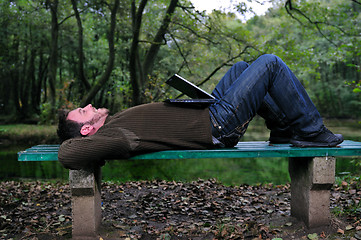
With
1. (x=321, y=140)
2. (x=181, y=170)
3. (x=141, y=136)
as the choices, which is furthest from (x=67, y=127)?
(x=181, y=170)

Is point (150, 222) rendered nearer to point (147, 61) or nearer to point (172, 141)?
point (172, 141)

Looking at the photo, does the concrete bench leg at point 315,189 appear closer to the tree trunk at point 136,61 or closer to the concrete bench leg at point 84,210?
the concrete bench leg at point 84,210

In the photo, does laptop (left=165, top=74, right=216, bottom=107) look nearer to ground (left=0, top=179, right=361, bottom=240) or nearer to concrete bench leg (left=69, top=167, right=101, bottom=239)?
concrete bench leg (left=69, top=167, right=101, bottom=239)

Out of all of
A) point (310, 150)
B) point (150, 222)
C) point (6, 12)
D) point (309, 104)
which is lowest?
point (150, 222)

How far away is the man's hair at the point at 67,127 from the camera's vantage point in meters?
3.05

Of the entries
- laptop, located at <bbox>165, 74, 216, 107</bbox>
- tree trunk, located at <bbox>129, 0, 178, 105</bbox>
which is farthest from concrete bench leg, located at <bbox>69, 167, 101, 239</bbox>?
tree trunk, located at <bbox>129, 0, 178, 105</bbox>

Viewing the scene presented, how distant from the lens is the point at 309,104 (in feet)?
10.5

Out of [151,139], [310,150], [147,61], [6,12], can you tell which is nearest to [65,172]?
[147,61]

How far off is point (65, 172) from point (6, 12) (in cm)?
863

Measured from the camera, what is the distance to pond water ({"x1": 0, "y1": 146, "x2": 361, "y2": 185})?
8.19 m

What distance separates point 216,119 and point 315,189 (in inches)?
46.9

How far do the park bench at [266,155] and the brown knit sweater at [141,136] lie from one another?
5.5 inches

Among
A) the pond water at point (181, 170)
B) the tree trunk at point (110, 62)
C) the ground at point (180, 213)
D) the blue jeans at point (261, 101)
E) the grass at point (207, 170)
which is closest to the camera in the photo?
the blue jeans at point (261, 101)

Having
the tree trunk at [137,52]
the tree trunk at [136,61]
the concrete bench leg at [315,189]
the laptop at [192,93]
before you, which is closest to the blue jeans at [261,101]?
the laptop at [192,93]
